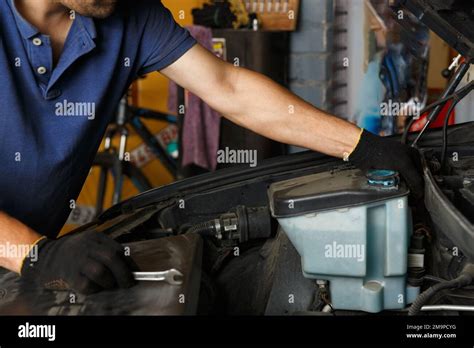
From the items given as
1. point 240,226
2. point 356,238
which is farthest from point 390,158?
point 240,226

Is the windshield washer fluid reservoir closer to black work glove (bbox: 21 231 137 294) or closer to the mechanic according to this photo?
the mechanic

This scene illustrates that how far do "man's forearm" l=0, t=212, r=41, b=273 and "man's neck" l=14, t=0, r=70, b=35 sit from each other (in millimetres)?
531

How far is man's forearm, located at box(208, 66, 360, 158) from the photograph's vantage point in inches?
60.5

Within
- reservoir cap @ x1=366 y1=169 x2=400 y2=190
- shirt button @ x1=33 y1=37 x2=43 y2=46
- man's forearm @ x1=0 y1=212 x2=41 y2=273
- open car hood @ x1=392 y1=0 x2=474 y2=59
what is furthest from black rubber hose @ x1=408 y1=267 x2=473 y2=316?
shirt button @ x1=33 y1=37 x2=43 y2=46

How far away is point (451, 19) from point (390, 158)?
1.11 feet

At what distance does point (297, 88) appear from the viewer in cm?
354

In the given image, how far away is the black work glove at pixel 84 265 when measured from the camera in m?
1.06

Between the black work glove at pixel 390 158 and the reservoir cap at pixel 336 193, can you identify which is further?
the black work glove at pixel 390 158

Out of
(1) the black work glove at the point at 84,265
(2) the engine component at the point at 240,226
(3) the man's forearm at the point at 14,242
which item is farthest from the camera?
(2) the engine component at the point at 240,226

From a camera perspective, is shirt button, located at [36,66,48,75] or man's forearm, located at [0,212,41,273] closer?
man's forearm, located at [0,212,41,273]

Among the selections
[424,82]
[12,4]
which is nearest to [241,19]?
[424,82]

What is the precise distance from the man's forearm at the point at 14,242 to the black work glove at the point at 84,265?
0.06 m

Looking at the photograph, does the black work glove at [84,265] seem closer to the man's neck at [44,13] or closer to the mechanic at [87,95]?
the mechanic at [87,95]

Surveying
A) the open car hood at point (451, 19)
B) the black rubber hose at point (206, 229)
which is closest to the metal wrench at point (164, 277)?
the black rubber hose at point (206, 229)
